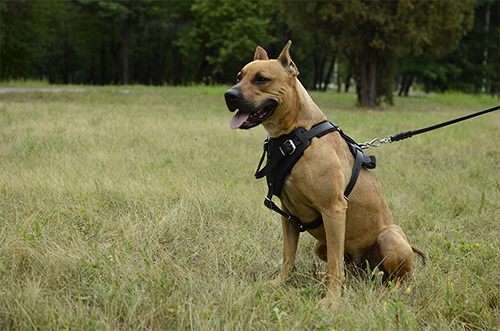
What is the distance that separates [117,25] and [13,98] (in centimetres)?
2583

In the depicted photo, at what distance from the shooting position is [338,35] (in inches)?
632

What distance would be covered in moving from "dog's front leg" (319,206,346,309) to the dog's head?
77 cm

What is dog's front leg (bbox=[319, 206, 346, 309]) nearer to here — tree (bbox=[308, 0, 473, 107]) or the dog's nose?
the dog's nose

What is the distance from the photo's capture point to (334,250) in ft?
8.27

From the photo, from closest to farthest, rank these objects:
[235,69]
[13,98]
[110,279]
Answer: [110,279] < [13,98] < [235,69]

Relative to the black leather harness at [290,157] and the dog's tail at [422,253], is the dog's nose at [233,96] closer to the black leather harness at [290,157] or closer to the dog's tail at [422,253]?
the black leather harness at [290,157]

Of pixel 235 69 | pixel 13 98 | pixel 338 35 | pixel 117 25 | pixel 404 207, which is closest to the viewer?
pixel 404 207

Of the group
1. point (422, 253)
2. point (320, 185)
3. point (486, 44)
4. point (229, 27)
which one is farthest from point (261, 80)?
point (486, 44)

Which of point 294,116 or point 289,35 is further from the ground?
point 289,35

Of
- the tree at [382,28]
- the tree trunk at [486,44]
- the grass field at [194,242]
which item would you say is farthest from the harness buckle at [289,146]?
the tree trunk at [486,44]

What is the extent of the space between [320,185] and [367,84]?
15322 mm

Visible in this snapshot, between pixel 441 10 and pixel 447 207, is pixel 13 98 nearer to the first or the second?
pixel 447 207

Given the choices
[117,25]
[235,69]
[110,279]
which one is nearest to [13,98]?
[110,279]

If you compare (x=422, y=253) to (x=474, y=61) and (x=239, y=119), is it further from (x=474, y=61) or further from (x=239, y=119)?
(x=474, y=61)
